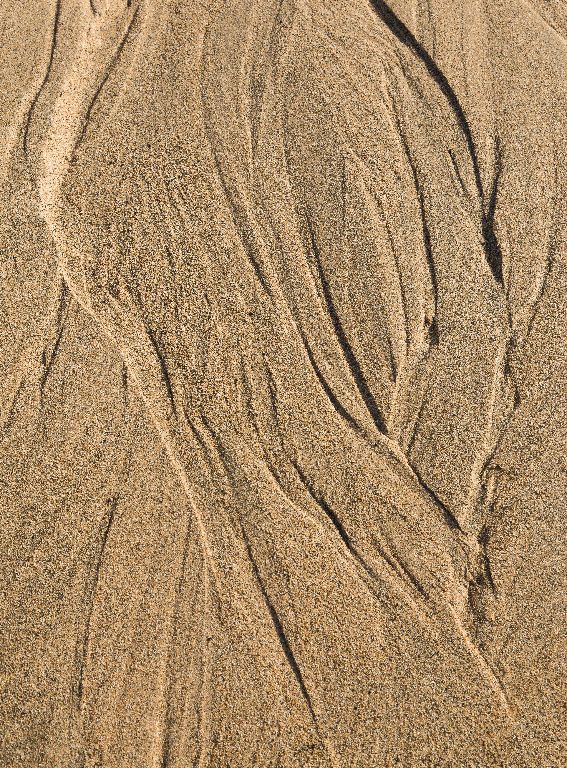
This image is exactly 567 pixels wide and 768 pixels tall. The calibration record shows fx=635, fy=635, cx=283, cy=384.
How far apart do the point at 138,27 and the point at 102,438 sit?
5.51 ft

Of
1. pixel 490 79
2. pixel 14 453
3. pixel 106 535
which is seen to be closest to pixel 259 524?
pixel 106 535

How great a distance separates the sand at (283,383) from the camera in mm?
2119

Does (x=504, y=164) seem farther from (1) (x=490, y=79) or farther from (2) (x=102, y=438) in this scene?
(2) (x=102, y=438)

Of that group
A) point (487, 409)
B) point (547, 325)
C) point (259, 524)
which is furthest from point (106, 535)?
point (547, 325)

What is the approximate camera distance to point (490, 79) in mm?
2533

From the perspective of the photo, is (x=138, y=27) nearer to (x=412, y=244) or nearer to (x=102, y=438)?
(x=412, y=244)

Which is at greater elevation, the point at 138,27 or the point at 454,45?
the point at 138,27

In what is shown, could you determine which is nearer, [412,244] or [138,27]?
[412,244]

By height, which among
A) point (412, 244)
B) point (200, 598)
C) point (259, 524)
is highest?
point (412, 244)

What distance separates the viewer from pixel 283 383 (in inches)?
91.2

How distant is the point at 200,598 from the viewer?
217 centimetres

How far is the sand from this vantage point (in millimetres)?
2119

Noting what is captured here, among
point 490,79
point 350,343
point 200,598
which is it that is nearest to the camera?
point 200,598

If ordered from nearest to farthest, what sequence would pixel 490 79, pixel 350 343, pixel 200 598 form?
pixel 200 598 < pixel 350 343 < pixel 490 79
